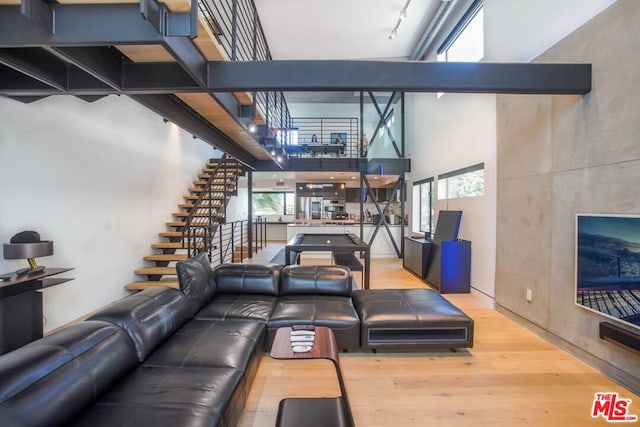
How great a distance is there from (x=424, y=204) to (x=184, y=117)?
557 centimetres

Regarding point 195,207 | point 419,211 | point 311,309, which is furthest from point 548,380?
point 195,207

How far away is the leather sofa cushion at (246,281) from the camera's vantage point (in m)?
3.21

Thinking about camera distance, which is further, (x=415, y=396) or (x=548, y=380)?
(x=548, y=380)

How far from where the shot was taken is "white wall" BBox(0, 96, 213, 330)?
2984mm

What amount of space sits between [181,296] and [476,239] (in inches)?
168

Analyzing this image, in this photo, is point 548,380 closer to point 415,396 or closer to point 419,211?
point 415,396

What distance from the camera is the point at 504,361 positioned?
2.60 m

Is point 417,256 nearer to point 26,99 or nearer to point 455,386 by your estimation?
point 455,386

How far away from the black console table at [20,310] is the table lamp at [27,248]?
166 mm

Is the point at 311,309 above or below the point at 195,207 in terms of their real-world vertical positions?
below

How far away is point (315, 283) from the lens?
10.6 ft

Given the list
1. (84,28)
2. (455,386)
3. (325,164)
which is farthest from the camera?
(325,164)

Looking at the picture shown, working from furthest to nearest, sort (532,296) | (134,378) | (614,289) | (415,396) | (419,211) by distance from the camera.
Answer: (419,211) < (532,296) < (614,289) < (415,396) < (134,378)

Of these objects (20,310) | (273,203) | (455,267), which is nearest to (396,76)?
(455,267)
